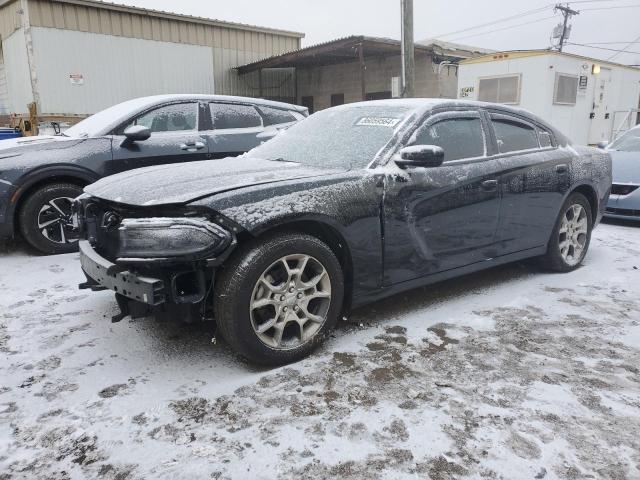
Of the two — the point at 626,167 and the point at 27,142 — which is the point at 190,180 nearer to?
the point at 27,142

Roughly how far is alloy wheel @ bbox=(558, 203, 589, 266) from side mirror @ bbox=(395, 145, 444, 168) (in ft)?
6.26

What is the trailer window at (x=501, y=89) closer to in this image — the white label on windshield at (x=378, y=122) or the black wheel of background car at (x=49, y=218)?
the white label on windshield at (x=378, y=122)

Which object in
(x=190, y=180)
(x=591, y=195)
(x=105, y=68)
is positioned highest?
(x=105, y=68)

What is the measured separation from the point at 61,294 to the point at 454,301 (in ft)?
10.0

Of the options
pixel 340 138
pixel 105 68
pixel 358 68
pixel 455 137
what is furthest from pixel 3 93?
pixel 455 137

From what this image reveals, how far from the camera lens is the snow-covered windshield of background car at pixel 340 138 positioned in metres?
3.32

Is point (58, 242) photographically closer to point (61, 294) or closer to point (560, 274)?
point (61, 294)

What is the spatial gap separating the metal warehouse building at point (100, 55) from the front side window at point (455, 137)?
1245cm

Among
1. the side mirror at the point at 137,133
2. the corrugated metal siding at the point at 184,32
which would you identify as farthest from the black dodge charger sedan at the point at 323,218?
the corrugated metal siding at the point at 184,32

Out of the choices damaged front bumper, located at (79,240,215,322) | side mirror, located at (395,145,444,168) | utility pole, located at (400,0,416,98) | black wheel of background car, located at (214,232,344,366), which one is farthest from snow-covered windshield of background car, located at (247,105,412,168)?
utility pole, located at (400,0,416,98)

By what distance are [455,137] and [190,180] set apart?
1.96 metres

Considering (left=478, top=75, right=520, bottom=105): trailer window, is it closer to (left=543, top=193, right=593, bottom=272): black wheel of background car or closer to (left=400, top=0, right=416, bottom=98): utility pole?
(left=400, top=0, right=416, bottom=98): utility pole

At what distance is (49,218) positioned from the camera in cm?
497

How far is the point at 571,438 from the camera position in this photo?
220 cm
